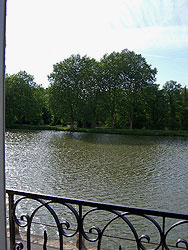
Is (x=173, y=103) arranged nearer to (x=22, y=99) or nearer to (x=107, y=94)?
(x=107, y=94)

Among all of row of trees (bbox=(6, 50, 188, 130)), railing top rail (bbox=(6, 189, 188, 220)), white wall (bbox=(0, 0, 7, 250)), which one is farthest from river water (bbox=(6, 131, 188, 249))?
row of trees (bbox=(6, 50, 188, 130))

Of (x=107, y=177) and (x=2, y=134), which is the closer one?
(x=2, y=134)

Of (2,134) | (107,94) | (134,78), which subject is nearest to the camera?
(2,134)

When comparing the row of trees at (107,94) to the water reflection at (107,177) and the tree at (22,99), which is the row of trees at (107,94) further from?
the water reflection at (107,177)

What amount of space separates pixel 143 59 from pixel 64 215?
→ 90.7 feet

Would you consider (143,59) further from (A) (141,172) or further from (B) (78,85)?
(A) (141,172)

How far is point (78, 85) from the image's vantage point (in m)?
30.5

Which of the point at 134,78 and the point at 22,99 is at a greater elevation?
the point at 134,78

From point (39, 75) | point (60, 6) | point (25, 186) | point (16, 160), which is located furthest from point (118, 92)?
point (60, 6)

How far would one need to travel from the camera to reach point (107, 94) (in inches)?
1190

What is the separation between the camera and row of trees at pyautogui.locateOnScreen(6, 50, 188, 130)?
30.1 meters

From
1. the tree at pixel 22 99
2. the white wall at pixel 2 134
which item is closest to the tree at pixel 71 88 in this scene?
the tree at pixel 22 99

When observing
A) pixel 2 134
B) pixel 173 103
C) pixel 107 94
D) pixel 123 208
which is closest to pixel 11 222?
pixel 123 208

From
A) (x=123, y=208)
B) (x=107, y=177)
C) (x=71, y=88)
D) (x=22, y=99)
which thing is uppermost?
(x=71, y=88)
